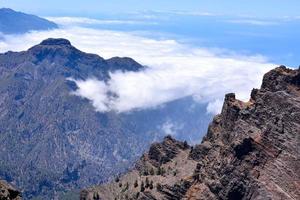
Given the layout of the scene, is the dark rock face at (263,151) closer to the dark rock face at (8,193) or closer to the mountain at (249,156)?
the mountain at (249,156)

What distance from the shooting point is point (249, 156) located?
133m

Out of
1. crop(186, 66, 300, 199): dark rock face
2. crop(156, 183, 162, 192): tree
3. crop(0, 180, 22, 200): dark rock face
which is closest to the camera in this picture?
crop(0, 180, 22, 200): dark rock face

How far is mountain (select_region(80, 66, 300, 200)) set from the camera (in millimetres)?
125875

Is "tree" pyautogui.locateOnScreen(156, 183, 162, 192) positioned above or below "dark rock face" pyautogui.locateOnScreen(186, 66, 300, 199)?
below

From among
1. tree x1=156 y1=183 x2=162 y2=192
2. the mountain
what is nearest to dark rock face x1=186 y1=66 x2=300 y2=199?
the mountain

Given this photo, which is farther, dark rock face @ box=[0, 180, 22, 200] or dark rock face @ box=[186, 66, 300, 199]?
dark rock face @ box=[186, 66, 300, 199]

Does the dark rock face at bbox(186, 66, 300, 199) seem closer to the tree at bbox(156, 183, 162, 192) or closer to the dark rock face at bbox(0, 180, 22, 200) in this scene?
the tree at bbox(156, 183, 162, 192)

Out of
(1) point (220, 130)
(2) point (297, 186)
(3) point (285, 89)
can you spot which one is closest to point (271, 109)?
(3) point (285, 89)

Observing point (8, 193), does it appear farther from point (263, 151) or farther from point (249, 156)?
point (249, 156)

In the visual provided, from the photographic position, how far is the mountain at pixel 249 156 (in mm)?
125875

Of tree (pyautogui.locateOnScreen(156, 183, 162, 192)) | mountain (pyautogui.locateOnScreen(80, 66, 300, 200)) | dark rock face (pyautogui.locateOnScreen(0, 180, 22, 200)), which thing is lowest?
tree (pyautogui.locateOnScreen(156, 183, 162, 192))

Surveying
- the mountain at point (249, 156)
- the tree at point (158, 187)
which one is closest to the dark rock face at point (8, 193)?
the mountain at point (249, 156)

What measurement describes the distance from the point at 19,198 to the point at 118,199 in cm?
8901

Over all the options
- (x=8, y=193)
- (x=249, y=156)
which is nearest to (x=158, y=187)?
(x=249, y=156)
